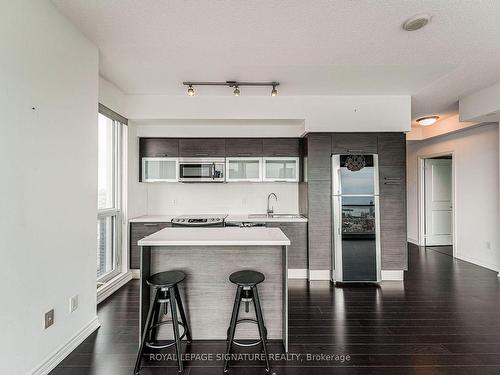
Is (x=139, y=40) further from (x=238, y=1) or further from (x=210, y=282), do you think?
(x=210, y=282)

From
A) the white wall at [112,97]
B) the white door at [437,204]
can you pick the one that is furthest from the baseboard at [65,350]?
the white door at [437,204]

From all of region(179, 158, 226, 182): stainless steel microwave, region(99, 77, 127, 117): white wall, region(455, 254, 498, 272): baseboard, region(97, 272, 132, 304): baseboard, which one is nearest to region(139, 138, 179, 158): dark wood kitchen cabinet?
region(179, 158, 226, 182): stainless steel microwave

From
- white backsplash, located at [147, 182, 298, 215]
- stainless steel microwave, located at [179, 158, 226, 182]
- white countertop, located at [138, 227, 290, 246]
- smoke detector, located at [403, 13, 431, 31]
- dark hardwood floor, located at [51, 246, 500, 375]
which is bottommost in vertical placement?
dark hardwood floor, located at [51, 246, 500, 375]

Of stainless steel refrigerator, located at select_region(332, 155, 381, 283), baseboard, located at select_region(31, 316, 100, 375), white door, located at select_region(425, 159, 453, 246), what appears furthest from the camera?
white door, located at select_region(425, 159, 453, 246)

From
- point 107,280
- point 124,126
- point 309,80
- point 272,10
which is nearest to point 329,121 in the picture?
point 309,80

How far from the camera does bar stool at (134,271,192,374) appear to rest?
1879 millimetres

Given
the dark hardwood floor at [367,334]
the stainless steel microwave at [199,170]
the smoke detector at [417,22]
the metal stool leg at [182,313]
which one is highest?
the smoke detector at [417,22]

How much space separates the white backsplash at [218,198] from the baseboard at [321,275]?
44.7 inches

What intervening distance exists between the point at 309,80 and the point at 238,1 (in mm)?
1605

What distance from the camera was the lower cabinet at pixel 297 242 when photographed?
3839 mm

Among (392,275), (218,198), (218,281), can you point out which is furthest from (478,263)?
(218,281)

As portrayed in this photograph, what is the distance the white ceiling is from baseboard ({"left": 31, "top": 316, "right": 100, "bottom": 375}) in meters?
2.67

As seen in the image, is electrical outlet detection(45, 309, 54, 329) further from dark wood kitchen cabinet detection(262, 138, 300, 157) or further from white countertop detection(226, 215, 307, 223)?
dark wood kitchen cabinet detection(262, 138, 300, 157)

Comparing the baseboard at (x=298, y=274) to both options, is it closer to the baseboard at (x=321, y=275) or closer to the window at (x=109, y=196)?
the baseboard at (x=321, y=275)
